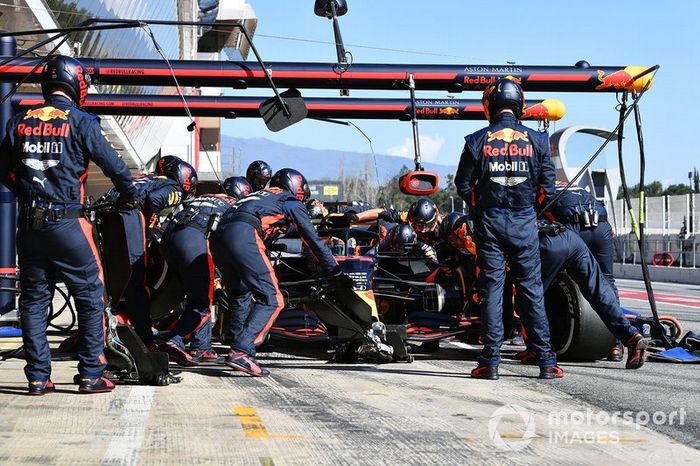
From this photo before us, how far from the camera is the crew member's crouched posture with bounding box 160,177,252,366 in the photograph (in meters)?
8.34

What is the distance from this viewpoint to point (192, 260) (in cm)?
847

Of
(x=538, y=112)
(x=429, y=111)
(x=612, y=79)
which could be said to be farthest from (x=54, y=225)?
(x=429, y=111)

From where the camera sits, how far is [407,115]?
524 inches

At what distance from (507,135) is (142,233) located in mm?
3054

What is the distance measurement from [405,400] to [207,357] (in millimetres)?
2888

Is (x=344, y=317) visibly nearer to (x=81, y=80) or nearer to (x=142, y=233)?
(x=142, y=233)

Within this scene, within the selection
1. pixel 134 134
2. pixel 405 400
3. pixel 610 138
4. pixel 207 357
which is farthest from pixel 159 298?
pixel 134 134

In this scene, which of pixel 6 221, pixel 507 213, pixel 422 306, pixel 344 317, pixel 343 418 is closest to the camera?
pixel 343 418

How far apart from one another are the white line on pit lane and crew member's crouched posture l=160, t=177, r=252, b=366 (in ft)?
6.09

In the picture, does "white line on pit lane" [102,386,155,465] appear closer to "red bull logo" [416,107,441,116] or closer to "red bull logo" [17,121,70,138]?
"red bull logo" [17,121,70,138]

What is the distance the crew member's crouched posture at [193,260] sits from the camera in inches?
328

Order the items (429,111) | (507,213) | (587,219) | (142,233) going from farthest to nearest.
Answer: (429,111) < (587,219) < (142,233) < (507,213)

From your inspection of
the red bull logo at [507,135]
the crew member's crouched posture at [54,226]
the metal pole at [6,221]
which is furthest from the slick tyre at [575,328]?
the metal pole at [6,221]

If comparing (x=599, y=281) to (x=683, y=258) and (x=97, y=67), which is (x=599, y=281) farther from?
(x=683, y=258)
